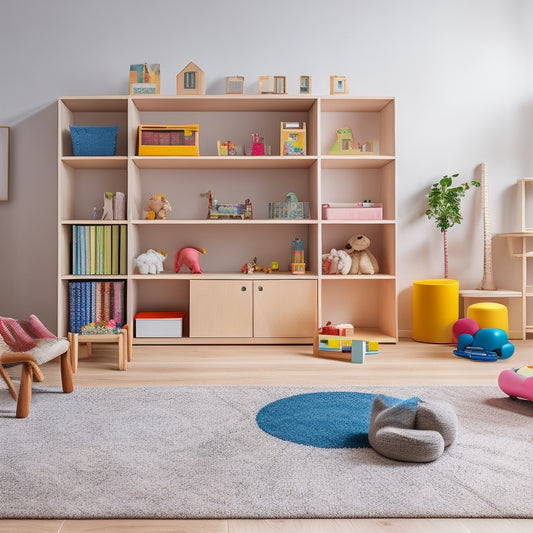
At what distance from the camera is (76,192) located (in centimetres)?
383

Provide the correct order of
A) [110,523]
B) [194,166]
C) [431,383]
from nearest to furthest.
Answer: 1. [110,523]
2. [431,383]
3. [194,166]

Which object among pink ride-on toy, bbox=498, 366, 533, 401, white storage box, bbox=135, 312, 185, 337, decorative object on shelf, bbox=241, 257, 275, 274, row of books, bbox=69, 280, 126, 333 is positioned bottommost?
pink ride-on toy, bbox=498, 366, 533, 401

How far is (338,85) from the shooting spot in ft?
11.7

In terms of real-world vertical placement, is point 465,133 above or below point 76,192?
above

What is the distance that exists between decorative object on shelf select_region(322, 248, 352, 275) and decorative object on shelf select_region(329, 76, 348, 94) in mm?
1049

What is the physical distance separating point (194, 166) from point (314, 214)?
0.90m

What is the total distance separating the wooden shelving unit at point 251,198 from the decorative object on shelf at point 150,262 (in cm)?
7

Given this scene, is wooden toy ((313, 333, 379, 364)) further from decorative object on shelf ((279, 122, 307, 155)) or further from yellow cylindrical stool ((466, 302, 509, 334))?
decorative object on shelf ((279, 122, 307, 155))

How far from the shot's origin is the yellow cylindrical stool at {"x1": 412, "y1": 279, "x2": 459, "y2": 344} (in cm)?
351

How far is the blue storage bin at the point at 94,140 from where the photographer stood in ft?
11.5

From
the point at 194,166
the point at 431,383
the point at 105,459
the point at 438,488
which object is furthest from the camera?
the point at 194,166

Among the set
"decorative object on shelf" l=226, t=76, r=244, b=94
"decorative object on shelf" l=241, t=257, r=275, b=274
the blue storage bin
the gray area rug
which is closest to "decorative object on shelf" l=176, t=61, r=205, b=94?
"decorative object on shelf" l=226, t=76, r=244, b=94

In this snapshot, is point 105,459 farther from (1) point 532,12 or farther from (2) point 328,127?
(1) point 532,12

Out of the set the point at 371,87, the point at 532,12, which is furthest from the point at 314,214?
the point at 532,12
